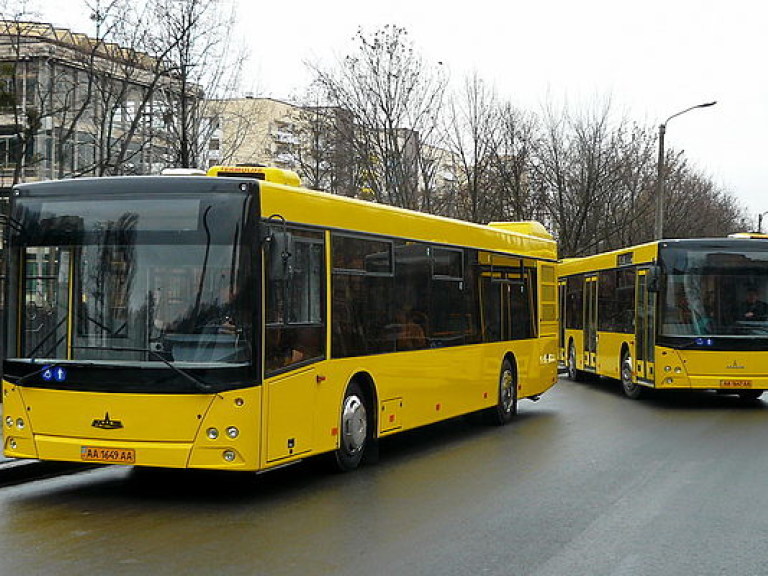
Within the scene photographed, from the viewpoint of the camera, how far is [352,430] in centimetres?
1195

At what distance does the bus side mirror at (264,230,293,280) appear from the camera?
10.2 m

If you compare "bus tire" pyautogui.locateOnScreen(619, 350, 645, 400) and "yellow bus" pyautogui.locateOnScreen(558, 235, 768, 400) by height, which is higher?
"yellow bus" pyautogui.locateOnScreen(558, 235, 768, 400)

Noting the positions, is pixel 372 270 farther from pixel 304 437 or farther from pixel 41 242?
pixel 41 242

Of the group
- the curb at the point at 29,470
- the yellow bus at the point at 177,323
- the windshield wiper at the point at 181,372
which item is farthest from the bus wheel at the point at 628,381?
the windshield wiper at the point at 181,372

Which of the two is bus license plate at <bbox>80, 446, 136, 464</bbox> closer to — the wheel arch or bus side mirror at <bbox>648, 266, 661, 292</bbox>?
the wheel arch

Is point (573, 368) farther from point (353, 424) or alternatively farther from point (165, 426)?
point (165, 426)

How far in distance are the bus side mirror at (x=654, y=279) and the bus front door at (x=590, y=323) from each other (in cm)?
488

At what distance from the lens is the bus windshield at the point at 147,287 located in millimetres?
9836

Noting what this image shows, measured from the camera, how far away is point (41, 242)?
1044 centimetres

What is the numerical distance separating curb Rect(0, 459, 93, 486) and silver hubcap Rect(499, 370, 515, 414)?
702 cm

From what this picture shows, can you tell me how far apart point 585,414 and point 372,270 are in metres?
7.92

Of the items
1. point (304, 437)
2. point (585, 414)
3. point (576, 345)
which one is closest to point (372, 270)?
point (304, 437)

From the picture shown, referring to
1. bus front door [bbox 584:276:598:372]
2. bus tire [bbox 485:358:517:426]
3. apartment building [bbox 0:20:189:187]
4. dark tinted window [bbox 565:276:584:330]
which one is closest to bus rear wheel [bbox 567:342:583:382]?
dark tinted window [bbox 565:276:584:330]

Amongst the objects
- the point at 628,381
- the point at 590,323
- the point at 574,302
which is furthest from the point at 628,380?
the point at 574,302
